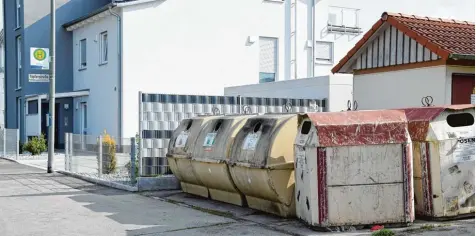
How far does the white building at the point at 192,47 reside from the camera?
76.5 feet

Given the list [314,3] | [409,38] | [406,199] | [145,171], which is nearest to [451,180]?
[406,199]

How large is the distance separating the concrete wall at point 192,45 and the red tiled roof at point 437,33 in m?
11.7

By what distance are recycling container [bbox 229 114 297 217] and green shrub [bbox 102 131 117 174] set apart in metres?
6.07

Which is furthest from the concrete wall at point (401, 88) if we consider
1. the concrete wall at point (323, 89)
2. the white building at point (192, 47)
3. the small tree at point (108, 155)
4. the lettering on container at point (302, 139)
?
the white building at point (192, 47)

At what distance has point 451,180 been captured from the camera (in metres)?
8.12

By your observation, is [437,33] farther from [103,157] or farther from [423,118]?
[103,157]

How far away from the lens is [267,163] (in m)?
8.62

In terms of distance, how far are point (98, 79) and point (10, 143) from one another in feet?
14.9

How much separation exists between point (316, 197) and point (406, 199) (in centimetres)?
124

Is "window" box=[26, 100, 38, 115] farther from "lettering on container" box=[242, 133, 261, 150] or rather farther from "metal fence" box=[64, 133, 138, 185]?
"lettering on container" box=[242, 133, 261, 150]

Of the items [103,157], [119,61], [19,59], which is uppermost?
[19,59]

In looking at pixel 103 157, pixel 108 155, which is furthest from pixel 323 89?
pixel 103 157

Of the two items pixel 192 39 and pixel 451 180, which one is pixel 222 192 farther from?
pixel 192 39

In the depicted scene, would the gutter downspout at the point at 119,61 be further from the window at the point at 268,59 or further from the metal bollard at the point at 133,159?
the metal bollard at the point at 133,159
